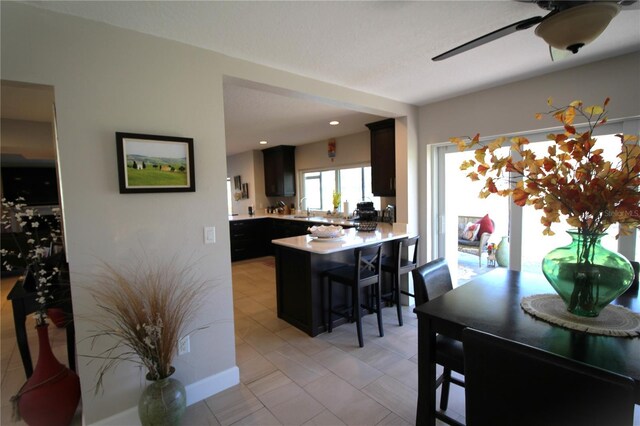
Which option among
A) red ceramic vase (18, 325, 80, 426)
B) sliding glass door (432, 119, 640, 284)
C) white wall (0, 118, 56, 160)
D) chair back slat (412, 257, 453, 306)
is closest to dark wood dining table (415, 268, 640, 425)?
chair back slat (412, 257, 453, 306)

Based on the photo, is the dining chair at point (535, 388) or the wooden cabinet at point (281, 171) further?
the wooden cabinet at point (281, 171)

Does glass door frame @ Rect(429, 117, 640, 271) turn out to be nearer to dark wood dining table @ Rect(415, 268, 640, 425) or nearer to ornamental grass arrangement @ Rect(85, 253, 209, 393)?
dark wood dining table @ Rect(415, 268, 640, 425)

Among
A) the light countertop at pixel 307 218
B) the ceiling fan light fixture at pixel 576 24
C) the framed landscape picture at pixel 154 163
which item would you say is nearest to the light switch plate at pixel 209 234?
the framed landscape picture at pixel 154 163

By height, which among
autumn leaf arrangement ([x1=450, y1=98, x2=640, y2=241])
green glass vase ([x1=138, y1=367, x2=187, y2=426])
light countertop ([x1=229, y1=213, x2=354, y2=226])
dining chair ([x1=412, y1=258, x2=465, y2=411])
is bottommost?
green glass vase ([x1=138, y1=367, x2=187, y2=426])

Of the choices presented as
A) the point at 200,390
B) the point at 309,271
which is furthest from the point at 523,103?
the point at 200,390

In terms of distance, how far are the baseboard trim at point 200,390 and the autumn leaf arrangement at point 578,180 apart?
7.03 ft

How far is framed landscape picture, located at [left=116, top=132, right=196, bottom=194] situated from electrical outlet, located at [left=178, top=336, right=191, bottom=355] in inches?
40.4

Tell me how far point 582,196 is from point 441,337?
107 cm

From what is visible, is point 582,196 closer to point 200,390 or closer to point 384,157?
point 200,390

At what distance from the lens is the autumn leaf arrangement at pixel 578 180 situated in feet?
4.06

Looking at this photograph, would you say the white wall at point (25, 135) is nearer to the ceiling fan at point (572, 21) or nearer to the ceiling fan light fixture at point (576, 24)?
the ceiling fan at point (572, 21)

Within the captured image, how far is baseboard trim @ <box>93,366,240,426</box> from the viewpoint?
5.99 ft

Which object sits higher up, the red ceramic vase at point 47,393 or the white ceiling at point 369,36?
the white ceiling at point 369,36

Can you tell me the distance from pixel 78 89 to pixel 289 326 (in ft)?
8.94
